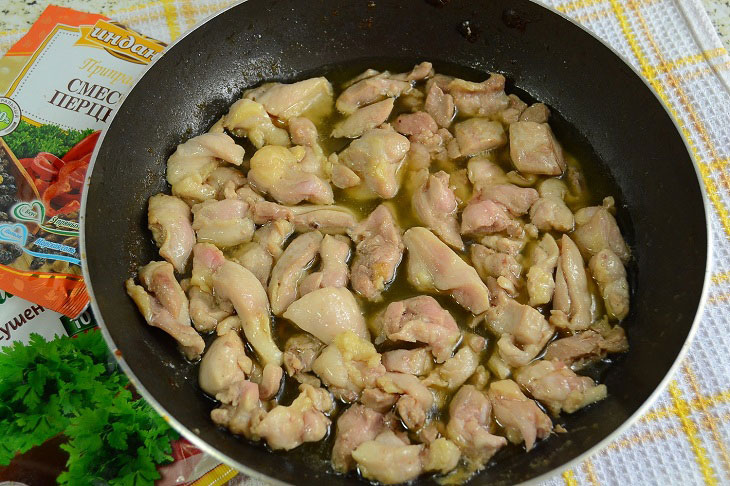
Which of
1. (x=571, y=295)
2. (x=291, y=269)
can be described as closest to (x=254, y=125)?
(x=291, y=269)

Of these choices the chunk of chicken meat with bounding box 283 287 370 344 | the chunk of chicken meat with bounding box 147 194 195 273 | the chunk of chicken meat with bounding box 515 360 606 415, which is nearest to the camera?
the chunk of chicken meat with bounding box 515 360 606 415

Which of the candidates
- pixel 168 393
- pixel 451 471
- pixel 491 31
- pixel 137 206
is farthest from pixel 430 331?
pixel 491 31

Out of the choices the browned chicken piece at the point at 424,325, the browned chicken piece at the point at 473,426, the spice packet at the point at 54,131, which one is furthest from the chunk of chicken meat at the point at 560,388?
the spice packet at the point at 54,131

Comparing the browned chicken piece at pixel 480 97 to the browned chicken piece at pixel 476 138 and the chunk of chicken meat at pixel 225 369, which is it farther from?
the chunk of chicken meat at pixel 225 369

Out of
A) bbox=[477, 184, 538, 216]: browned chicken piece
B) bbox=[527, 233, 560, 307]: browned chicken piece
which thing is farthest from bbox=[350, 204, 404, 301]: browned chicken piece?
bbox=[527, 233, 560, 307]: browned chicken piece

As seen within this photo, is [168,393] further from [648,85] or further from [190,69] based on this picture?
[648,85]

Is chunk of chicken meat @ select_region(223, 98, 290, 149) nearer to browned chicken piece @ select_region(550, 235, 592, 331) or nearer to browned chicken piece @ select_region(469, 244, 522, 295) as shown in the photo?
browned chicken piece @ select_region(469, 244, 522, 295)
